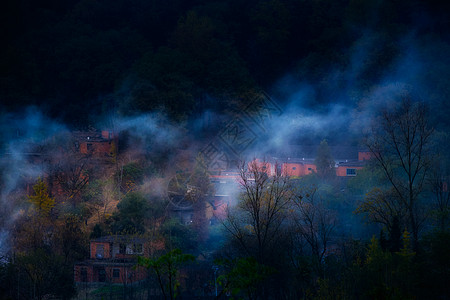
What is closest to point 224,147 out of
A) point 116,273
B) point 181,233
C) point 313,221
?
point 181,233

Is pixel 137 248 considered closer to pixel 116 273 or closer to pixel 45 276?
pixel 116 273

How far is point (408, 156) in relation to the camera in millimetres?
15008

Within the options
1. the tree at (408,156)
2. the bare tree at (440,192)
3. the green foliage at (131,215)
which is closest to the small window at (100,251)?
the green foliage at (131,215)

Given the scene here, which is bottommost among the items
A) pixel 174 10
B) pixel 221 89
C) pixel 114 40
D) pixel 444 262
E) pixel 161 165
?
pixel 444 262

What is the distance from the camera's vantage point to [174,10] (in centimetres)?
3194

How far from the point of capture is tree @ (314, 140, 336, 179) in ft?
59.7

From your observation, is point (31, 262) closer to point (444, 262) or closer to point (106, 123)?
point (444, 262)

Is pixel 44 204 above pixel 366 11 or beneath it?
beneath

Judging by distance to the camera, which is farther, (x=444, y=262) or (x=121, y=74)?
(x=121, y=74)

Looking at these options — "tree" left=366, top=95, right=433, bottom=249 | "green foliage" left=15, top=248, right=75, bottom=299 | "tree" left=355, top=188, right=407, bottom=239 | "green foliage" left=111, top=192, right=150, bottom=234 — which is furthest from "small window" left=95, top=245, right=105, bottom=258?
"tree" left=366, top=95, right=433, bottom=249

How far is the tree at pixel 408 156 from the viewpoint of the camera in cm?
→ 1194

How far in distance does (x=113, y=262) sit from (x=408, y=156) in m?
10.8

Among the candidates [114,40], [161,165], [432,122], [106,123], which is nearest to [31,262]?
[161,165]

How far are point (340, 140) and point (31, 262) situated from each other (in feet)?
54.8
